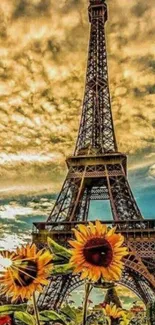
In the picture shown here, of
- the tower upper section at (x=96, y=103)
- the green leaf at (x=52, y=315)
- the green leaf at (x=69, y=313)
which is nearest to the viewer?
the green leaf at (x=52, y=315)

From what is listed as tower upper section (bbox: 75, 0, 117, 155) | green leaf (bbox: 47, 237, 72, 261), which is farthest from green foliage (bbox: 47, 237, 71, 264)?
tower upper section (bbox: 75, 0, 117, 155)

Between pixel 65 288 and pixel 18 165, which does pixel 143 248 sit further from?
pixel 18 165

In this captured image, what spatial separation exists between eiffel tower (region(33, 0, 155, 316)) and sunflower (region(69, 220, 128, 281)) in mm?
10312

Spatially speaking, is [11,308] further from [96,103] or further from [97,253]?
[96,103]

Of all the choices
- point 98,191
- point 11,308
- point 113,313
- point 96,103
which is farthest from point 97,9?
point 11,308

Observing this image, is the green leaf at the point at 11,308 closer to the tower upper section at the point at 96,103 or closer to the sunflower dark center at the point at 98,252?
the sunflower dark center at the point at 98,252

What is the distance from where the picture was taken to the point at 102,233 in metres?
1.03

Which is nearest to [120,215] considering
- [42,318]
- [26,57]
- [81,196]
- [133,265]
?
[81,196]

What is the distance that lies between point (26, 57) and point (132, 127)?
17.1 ft

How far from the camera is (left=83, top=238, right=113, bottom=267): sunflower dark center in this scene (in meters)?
0.98

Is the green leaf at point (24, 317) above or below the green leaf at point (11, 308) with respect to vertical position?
below

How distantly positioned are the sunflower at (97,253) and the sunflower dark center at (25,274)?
3.5 inches

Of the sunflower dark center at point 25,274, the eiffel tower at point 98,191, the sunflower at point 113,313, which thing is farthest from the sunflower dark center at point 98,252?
A: the eiffel tower at point 98,191

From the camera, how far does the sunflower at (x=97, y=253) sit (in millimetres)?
958
